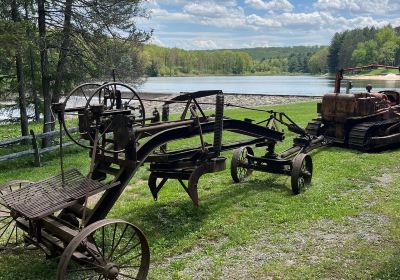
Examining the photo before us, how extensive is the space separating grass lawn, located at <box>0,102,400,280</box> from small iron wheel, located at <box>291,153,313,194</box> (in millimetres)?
173

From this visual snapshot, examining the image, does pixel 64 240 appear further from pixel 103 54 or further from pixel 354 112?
pixel 103 54

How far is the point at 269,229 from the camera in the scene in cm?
675

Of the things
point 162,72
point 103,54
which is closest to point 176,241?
point 103,54

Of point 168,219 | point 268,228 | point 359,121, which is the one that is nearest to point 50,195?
point 168,219

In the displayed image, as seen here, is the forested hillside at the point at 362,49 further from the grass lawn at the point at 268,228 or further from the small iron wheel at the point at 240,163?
the grass lawn at the point at 268,228

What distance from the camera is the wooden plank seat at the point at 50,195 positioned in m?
4.85

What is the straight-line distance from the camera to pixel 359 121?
12703mm

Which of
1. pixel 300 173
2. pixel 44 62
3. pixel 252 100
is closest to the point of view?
pixel 300 173

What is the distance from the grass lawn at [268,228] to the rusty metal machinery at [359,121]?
217cm

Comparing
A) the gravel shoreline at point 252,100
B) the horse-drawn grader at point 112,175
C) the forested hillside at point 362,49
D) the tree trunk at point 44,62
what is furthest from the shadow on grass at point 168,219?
the forested hillside at point 362,49

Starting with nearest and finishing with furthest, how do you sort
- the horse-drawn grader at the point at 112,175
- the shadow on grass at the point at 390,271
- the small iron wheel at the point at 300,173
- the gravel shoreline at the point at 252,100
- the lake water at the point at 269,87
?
the horse-drawn grader at the point at 112,175 → the shadow on grass at the point at 390,271 → the small iron wheel at the point at 300,173 → the gravel shoreline at the point at 252,100 → the lake water at the point at 269,87

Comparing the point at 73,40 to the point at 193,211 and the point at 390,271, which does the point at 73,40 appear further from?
the point at 390,271

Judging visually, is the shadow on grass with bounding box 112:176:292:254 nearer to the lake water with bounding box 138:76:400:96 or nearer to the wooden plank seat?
the wooden plank seat

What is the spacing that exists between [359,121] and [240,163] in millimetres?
5171
